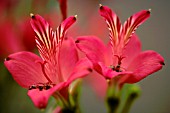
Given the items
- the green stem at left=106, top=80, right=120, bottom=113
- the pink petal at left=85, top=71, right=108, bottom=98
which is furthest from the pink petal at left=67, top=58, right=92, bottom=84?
the pink petal at left=85, top=71, right=108, bottom=98

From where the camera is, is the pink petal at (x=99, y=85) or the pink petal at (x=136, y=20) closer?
the pink petal at (x=136, y=20)

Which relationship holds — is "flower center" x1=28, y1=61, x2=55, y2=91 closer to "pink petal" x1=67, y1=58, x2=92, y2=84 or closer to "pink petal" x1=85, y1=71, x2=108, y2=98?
"pink petal" x1=67, y1=58, x2=92, y2=84

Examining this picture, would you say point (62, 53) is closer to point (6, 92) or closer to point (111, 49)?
point (111, 49)

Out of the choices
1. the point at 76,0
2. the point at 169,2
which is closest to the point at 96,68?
the point at 76,0

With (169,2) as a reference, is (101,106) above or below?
below

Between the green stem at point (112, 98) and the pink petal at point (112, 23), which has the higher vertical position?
the pink petal at point (112, 23)

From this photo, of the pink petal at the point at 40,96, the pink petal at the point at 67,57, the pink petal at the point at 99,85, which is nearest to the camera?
the pink petal at the point at 40,96

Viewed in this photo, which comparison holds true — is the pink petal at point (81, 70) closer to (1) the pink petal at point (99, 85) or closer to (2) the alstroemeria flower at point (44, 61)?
(2) the alstroemeria flower at point (44, 61)

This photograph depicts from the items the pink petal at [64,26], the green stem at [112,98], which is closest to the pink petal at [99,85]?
the green stem at [112,98]
